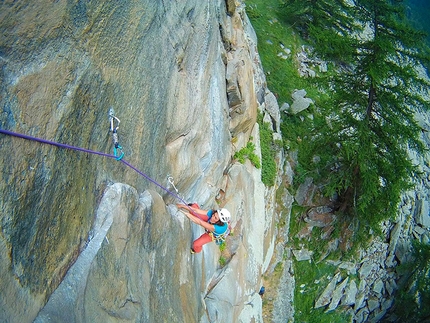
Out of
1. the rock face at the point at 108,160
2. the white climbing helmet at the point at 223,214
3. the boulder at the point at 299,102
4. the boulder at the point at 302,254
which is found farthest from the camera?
the boulder at the point at 299,102

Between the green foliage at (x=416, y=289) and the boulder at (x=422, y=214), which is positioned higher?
the boulder at (x=422, y=214)

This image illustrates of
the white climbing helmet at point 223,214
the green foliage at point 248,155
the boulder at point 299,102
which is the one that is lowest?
the boulder at point 299,102

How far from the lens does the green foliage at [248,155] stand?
44.1 ft

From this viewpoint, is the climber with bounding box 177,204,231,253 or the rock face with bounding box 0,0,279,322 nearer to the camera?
the rock face with bounding box 0,0,279,322

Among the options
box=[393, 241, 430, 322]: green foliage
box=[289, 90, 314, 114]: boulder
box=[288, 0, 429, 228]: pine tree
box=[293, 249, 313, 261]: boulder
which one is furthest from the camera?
box=[289, 90, 314, 114]: boulder

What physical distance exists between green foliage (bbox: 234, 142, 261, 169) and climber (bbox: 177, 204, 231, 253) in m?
4.69

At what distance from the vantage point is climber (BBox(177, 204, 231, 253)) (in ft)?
27.6

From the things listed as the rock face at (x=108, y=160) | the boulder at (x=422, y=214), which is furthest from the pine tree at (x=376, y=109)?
the rock face at (x=108, y=160)

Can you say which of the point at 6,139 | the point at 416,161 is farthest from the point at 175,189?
the point at 416,161

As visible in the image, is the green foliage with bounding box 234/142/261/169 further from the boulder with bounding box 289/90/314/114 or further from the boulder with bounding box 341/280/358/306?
the boulder with bounding box 341/280/358/306

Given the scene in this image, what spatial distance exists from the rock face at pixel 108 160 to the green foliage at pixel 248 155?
234 cm

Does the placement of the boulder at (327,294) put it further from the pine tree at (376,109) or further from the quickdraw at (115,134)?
the quickdraw at (115,134)

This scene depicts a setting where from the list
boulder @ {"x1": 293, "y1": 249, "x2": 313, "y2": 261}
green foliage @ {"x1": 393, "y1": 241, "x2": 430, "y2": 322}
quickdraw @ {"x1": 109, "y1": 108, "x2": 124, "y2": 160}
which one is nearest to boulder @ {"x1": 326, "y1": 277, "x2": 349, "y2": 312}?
boulder @ {"x1": 293, "y1": 249, "x2": 313, "y2": 261}

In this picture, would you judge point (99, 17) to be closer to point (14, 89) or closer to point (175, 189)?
point (14, 89)
